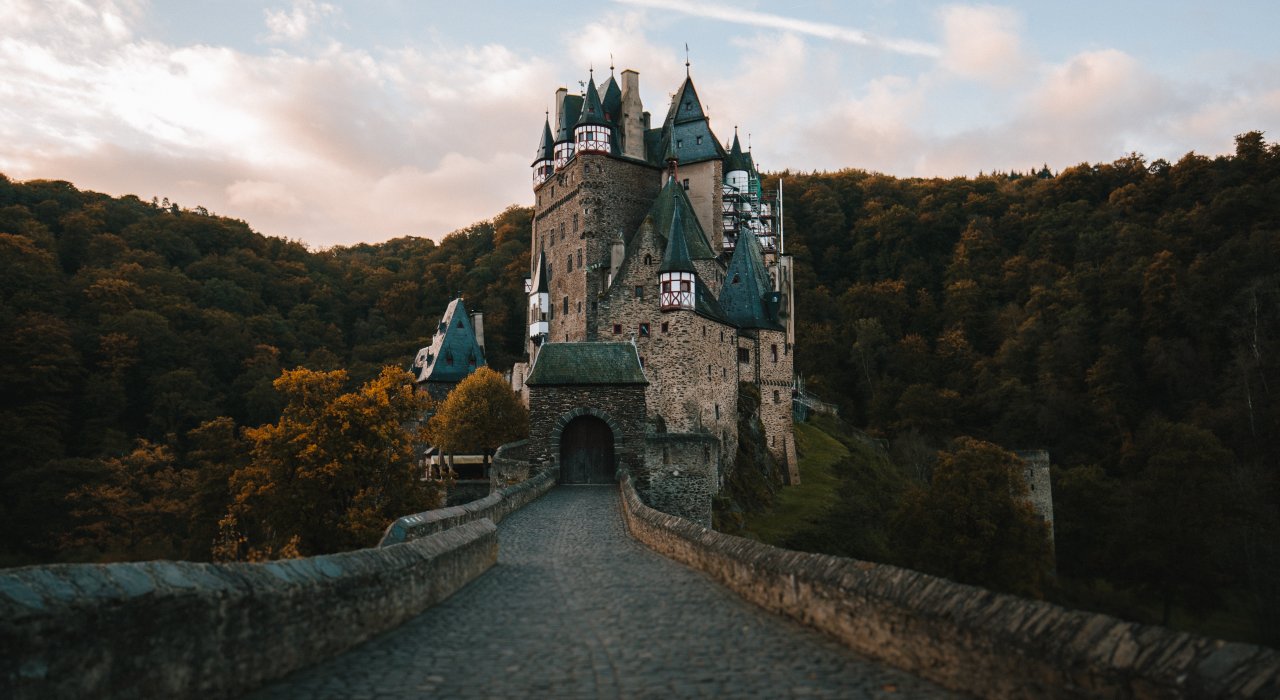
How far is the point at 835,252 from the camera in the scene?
304 feet

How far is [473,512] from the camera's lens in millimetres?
16672

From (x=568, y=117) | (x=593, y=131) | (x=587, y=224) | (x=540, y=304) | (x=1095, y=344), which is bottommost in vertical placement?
(x=1095, y=344)

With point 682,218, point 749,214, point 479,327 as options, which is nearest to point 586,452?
point 682,218

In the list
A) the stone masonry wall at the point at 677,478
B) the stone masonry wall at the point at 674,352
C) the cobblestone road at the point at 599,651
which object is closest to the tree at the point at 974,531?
the stone masonry wall at the point at 674,352

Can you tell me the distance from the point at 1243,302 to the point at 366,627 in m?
67.3

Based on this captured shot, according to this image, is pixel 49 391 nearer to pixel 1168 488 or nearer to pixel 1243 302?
pixel 1168 488

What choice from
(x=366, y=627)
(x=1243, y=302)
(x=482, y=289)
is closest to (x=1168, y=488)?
(x=1243, y=302)

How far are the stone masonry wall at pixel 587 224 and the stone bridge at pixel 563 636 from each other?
128 ft

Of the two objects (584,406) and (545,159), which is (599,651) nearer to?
(584,406)

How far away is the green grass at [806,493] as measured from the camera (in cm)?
3847

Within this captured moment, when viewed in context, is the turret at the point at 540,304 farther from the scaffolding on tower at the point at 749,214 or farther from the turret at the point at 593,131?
the scaffolding on tower at the point at 749,214

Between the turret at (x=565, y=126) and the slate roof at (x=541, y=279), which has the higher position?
the turret at (x=565, y=126)

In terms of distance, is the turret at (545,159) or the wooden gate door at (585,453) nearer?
the wooden gate door at (585,453)

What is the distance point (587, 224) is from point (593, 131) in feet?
18.7
